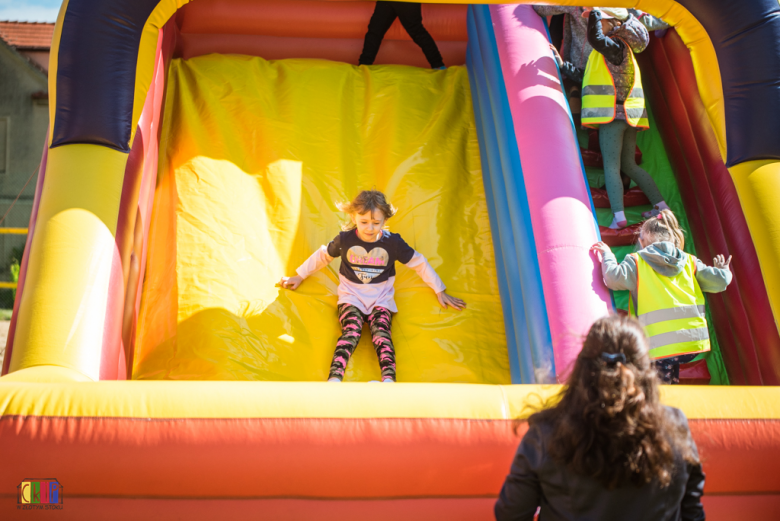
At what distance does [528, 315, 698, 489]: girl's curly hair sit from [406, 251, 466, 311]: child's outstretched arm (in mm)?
1584

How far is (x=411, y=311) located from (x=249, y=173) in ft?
3.91

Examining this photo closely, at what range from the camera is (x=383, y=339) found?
260 centimetres

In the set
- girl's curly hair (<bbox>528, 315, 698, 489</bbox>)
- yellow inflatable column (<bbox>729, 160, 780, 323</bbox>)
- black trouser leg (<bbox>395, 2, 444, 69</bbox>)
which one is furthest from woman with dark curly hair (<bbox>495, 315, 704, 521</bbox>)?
black trouser leg (<bbox>395, 2, 444, 69</bbox>)

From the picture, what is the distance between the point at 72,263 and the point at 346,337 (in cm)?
109

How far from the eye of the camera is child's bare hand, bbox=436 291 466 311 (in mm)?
2785

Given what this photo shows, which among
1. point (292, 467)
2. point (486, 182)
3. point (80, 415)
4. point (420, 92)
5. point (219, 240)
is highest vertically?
point (420, 92)

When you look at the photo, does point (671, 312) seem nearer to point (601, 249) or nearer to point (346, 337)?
point (601, 249)

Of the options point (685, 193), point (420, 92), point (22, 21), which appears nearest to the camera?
point (685, 193)

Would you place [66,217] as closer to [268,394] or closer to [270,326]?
[270,326]

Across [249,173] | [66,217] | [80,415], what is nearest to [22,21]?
[249,173]

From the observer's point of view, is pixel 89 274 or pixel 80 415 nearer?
pixel 80 415

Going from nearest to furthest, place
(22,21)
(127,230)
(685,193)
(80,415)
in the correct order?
(80,415) < (127,230) < (685,193) < (22,21)

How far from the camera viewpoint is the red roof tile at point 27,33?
30.6ft

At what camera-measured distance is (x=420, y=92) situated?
3756mm
